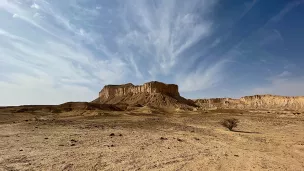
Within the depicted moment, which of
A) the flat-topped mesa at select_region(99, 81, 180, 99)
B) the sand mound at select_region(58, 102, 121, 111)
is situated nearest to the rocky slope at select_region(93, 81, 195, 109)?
the flat-topped mesa at select_region(99, 81, 180, 99)

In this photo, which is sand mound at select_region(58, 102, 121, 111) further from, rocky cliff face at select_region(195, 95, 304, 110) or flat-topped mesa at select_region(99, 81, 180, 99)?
rocky cliff face at select_region(195, 95, 304, 110)

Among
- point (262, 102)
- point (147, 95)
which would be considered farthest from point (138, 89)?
point (262, 102)

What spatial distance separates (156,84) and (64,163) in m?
104

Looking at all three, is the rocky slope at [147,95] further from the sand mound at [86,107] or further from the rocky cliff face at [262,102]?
the rocky cliff face at [262,102]

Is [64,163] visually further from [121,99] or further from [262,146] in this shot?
[121,99]

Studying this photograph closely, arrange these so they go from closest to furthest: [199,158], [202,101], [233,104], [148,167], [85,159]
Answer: [148,167] → [85,159] → [199,158] → [233,104] → [202,101]

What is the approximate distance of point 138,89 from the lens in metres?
118

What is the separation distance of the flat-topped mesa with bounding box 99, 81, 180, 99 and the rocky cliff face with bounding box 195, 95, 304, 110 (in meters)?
31.0

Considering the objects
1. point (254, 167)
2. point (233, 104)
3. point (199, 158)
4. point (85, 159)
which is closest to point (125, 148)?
point (85, 159)

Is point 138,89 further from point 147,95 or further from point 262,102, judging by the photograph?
point 262,102

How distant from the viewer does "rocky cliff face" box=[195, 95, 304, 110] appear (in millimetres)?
111000

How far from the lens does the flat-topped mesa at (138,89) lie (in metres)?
113

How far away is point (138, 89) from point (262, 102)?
61.8 meters

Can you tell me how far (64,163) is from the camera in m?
8.86
